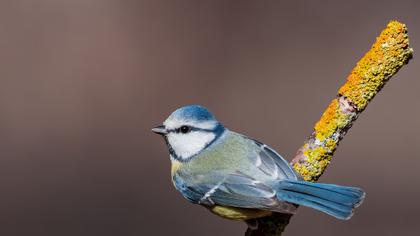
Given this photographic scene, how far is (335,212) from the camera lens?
6.10ft

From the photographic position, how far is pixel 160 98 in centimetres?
467

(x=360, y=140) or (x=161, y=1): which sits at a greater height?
(x=161, y=1)

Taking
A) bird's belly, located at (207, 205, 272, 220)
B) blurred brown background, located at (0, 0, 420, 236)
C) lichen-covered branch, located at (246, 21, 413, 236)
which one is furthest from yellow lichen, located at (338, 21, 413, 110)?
blurred brown background, located at (0, 0, 420, 236)

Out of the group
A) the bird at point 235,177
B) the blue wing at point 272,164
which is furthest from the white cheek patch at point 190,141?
the blue wing at point 272,164

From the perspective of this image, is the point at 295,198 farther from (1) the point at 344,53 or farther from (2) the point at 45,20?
(2) the point at 45,20

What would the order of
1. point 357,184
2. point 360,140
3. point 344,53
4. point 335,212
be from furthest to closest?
point 344,53, point 360,140, point 357,184, point 335,212

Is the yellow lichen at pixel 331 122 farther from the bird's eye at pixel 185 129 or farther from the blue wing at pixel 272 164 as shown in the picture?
the bird's eye at pixel 185 129

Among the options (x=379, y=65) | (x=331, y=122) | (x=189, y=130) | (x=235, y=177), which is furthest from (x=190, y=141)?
(x=379, y=65)

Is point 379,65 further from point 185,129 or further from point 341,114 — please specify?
point 185,129

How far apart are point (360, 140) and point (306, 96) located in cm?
45

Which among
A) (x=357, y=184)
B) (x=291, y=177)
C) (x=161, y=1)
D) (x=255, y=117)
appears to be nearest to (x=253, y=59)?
(x=255, y=117)

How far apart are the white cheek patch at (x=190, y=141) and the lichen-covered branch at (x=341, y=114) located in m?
0.31

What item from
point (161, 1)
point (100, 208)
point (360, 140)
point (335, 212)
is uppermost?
point (161, 1)

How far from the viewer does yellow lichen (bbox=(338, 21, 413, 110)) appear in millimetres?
1985
